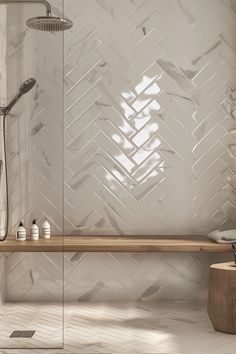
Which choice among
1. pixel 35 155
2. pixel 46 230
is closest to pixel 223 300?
pixel 46 230

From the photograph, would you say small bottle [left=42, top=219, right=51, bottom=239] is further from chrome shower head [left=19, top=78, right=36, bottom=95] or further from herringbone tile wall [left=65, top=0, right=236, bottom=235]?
herringbone tile wall [left=65, top=0, right=236, bottom=235]

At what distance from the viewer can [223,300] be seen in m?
3.21

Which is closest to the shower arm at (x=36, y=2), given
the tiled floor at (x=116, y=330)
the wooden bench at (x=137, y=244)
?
the wooden bench at (x=137, y=244)

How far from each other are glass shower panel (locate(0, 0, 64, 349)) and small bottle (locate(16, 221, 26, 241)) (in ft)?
0.09

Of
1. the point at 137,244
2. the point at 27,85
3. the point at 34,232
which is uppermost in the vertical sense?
the point at 27,85

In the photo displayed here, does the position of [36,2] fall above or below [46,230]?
above

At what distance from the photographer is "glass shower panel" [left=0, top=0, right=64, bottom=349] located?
2.98 meters

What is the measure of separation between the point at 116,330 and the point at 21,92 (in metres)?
1.55

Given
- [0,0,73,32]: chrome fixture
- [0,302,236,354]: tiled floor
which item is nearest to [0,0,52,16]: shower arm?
[0,0,73,32]: chrome fixture

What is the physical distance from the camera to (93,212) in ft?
13.6

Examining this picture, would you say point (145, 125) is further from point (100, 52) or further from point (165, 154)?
point (100, 52)

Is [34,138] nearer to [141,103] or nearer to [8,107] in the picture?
[8,107]

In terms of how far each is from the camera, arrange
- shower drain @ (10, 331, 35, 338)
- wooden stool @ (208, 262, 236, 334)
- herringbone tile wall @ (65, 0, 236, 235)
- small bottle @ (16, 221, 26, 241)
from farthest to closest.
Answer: herringbone tile wall @ (65, 0, 236, 235) → wooden stool @ (208, 262, 236, 334) → shower drain @ (10, 331, 35, 338) → small bottle @ (16, 221, 26, 241)

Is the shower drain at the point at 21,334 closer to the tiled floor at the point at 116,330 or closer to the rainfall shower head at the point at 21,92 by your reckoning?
the tiled floor at the point at 116,330
